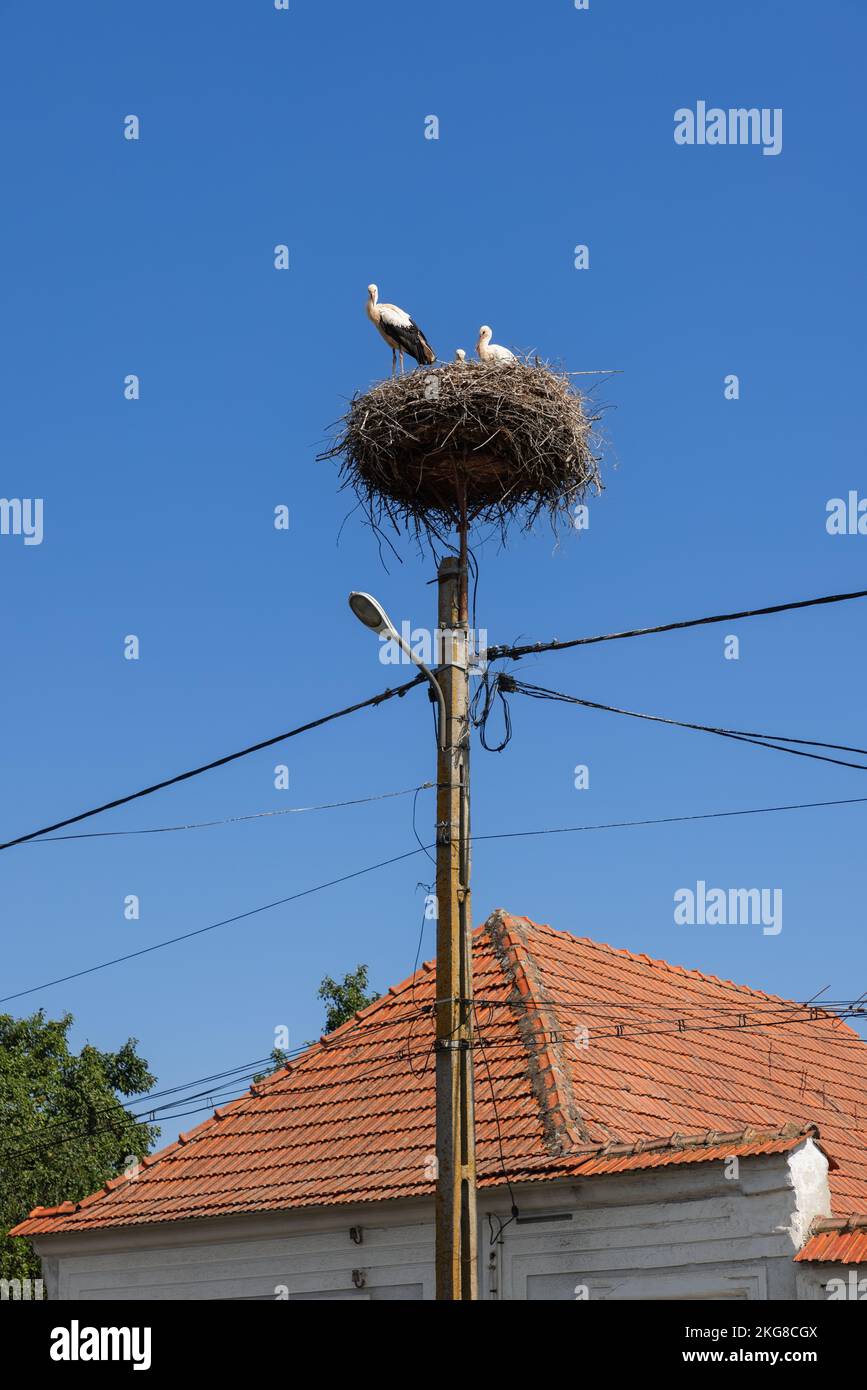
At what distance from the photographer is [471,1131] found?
955 cm

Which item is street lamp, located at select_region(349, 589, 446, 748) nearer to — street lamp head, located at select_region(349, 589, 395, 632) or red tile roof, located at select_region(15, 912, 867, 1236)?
street lamp head, located at select_region(349, 589, 395, 632)

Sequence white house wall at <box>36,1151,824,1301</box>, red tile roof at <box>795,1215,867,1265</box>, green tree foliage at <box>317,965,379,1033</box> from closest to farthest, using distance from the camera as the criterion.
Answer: red tile roof at <box>795,1215,867,1265</box> < white house wall at <box>36,1151,824,1301</box> < green tree foliage at <box>317,965,379,1033</box>

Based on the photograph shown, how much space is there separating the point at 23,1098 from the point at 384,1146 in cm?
2324

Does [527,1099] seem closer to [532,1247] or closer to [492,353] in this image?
[532,1247]

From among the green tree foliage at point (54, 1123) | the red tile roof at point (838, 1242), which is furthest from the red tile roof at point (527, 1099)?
the green tree foliage at point (54, 1123)

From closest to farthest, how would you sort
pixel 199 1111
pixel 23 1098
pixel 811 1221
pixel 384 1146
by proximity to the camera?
pixel 811 1221, pixel 384 1146, pixel 199 1111, pixel 23 1098

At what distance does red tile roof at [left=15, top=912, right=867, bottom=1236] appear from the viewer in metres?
13.7

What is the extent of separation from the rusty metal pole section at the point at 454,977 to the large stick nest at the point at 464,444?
2253 mm

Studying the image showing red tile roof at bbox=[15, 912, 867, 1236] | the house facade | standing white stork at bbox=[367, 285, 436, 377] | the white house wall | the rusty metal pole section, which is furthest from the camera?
standing white stork at bbox=[367, 285, 436, 377]

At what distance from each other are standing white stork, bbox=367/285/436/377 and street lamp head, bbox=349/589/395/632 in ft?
→ 21.2

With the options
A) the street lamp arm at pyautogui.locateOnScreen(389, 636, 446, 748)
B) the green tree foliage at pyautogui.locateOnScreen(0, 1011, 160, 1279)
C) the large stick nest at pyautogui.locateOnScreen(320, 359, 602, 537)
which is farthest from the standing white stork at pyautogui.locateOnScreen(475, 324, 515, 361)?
the green tree foliage at pyautogui.locateOnScreen(0, 1011, 160, 1279)

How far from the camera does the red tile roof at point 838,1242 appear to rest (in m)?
11.8
